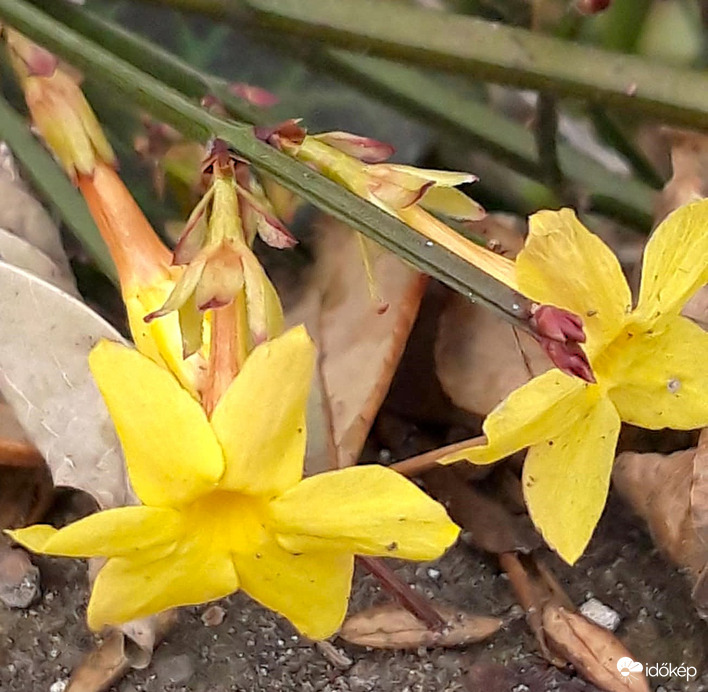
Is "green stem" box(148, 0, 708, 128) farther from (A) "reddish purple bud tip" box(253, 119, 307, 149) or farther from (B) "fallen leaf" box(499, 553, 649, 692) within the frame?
(B) "fallen leaf" box(499, 553, 649, 692)

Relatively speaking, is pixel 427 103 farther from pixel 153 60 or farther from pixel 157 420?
pixel 157 420

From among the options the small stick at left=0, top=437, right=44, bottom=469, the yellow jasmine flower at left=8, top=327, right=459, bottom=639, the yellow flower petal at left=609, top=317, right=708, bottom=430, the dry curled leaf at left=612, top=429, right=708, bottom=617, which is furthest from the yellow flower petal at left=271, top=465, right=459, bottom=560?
the small stick at left=0, top=437, right=44, bottom=469

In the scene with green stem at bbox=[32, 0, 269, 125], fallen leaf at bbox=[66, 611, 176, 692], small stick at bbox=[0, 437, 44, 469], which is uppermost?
green stem at bbox=[32, 0, 269, 125]

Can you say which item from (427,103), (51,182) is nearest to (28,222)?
(51,182)

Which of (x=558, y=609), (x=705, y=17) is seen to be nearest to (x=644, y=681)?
(x=558, y=609)

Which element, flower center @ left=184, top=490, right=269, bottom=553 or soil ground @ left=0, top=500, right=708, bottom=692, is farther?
soil ground @ left=0, top=500, right=708, bottom=692

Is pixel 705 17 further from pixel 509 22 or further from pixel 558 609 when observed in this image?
pixel 558 609
